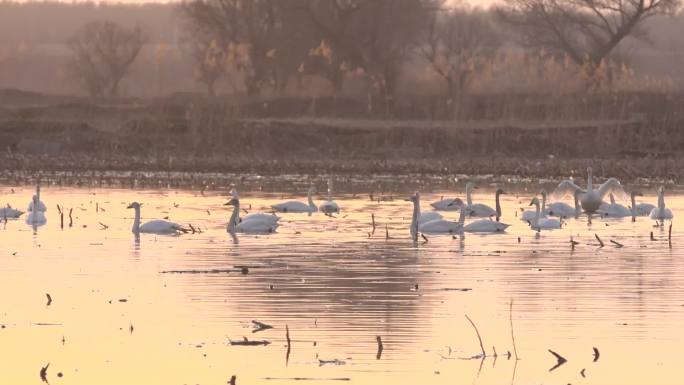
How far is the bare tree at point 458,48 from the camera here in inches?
2253

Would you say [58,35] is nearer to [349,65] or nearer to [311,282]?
[349,65]

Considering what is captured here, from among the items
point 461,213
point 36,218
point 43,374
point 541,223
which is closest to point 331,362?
point 43,374

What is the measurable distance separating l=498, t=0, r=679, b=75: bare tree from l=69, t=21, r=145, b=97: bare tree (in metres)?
17.0

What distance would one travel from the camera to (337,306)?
15.2 metres

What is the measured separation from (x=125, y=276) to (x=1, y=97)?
4368 cm

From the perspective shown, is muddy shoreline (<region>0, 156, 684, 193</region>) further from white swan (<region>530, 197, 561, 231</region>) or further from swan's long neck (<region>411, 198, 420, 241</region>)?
swan's long neck (<region>411, 198, 420, 241</region>)

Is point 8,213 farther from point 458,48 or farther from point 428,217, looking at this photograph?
point 458,48

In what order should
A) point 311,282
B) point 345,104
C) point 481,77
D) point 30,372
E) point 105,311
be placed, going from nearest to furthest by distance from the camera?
point 30,372 → point 105,311 → point 311,282 → point 345,104 → point 481,77

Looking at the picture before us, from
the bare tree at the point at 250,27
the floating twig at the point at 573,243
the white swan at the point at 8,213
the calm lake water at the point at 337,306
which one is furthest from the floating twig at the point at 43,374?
the bare tree at the point at 250,27

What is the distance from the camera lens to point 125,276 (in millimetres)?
17703

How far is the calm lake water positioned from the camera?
12.2 metres

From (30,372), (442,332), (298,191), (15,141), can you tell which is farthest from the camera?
(15,141)

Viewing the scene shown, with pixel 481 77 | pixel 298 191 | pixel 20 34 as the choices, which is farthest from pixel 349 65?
pixel 20 34

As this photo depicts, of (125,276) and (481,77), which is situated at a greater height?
(481,77)
